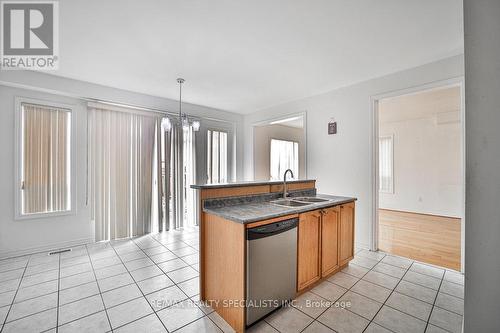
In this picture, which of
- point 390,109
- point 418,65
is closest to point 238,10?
point 418,65

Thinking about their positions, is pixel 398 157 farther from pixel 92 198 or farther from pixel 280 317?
pixel 92 198

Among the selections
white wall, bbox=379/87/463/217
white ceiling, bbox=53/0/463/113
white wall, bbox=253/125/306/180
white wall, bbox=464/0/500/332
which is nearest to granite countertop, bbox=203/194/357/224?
white wall, bbox=464/0/500/332

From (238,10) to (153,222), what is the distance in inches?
154

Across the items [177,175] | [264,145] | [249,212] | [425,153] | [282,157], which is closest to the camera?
[249,212]

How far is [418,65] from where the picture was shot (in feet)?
9.65

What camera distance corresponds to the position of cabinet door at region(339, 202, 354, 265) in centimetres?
265

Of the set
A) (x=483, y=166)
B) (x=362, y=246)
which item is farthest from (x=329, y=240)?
(x=483, y=166)

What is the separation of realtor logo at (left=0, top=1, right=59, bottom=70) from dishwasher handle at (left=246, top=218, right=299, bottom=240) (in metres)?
2.61

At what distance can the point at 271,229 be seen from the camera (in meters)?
1.82

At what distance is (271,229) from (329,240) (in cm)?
102

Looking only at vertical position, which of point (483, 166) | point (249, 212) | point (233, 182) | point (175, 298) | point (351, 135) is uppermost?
point (351, 135)

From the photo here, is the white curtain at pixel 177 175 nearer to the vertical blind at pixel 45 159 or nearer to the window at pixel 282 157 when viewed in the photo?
the vertical blind at pixel 45 159

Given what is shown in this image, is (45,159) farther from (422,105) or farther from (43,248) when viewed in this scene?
(422,105)

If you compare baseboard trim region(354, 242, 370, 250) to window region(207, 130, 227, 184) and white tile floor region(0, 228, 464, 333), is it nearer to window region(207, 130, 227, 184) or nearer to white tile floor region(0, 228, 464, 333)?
white tile floor region(0, 228, 464, 333)
